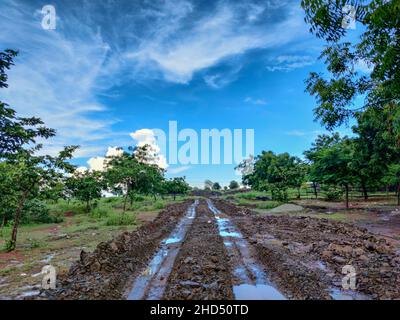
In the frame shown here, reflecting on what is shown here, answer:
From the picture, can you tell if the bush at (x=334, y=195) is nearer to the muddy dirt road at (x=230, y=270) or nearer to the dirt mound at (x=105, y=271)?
the muddy dirt road at (x=230, y=270)

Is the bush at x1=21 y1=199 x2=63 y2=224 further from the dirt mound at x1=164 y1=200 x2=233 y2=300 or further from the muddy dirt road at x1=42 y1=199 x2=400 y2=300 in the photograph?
the dirt mound at x1=164 y1=200 x2=233 y2=300

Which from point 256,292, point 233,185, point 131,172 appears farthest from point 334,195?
point 233,185

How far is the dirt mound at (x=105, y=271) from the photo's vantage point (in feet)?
16.0

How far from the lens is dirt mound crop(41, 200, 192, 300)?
487 cm

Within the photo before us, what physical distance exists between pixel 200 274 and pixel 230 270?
0.85 meters

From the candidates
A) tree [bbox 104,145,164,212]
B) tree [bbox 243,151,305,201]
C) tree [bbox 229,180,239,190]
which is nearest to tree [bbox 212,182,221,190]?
tree [bbox 229,180,239,190]

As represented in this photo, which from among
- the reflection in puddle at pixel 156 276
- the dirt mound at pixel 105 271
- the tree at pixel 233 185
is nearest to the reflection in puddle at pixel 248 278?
the reflection in puddle at pixel 156 276

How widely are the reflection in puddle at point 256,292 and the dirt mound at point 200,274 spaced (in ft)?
0.55

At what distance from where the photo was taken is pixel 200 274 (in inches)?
237

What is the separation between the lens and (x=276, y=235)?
36.8ft
